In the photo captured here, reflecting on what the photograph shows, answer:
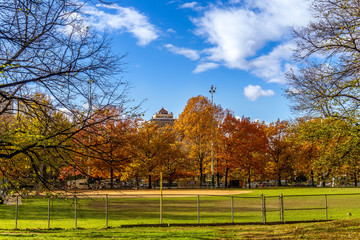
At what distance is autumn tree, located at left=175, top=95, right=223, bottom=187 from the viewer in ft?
179

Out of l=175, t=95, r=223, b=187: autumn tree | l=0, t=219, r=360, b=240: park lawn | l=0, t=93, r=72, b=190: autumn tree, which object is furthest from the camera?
l=175, t=95, r=223, b=187: autumn tree

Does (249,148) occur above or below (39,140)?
above

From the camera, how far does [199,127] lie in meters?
54.7

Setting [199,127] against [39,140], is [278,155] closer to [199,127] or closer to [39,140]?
Result: [199,127]

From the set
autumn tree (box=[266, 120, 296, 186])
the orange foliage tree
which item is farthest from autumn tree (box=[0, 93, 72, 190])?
autumn tree (box=[266, 120, 296, 186])

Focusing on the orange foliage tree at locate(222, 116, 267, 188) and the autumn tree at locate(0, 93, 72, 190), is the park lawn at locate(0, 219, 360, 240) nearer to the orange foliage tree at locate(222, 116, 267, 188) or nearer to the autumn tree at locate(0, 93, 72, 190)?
the autumn tree at locate(0, 93, 72, 190)

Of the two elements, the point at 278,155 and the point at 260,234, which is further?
the point at 278,155

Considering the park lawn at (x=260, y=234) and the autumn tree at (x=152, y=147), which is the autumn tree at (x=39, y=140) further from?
the autumn tree at (x=152, y=147)

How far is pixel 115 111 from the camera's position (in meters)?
10.6

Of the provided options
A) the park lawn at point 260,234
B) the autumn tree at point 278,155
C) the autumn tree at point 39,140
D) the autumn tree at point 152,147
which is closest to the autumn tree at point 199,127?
the autumn tree at point 152,147

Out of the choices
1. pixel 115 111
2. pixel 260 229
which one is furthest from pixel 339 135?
pixel 115 111

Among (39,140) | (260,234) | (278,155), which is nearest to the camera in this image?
(39,140)

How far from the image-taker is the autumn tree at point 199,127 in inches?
2149

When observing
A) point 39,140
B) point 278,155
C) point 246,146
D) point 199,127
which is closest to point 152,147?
point 199,127
